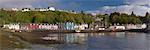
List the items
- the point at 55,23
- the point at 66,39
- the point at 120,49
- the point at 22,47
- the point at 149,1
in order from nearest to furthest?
the point at 149,1, the point at 22,47, the point at 55,23, the point at 120,49, the point at 66,39

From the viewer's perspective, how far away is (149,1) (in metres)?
4.16

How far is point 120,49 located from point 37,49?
152 centimetres

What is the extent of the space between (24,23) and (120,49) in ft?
4.81

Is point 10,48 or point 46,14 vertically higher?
point 46,14

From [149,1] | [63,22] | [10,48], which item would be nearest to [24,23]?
[63,22]

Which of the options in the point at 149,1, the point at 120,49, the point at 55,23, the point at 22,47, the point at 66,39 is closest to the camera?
the point at 149,1

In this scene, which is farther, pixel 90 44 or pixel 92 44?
pixel 90 44

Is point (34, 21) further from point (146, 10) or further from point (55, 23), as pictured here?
point (146, 10)

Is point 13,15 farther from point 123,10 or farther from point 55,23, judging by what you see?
point 123,10

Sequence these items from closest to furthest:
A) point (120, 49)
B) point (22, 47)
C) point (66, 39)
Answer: point (22, 47)
point (120, 49)
point (66, 39)

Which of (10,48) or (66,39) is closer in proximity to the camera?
(10,48)

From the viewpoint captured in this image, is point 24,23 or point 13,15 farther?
point 24,23

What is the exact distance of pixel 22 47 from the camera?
14.9 feet

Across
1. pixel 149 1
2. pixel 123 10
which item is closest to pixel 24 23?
pixel 123 10
